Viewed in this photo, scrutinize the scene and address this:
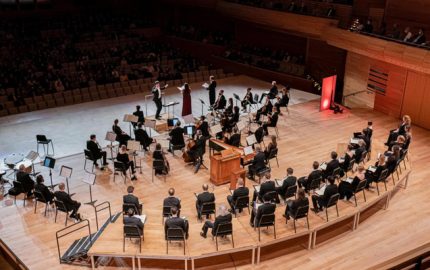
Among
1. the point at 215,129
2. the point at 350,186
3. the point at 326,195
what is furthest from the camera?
the point at 215,129

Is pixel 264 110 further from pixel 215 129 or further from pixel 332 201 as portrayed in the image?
pixel 332 201

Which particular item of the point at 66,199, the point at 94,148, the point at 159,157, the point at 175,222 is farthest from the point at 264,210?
the point at 94,148

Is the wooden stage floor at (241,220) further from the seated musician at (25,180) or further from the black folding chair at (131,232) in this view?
the seated musician at (25,180)

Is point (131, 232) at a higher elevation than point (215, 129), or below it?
below

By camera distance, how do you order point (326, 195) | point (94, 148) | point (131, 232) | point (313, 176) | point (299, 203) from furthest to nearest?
point (94, 148)
point (313, 176)
point (326, 195)
point (299, 203)
point (131, 232)

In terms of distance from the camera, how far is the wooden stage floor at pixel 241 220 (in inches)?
375

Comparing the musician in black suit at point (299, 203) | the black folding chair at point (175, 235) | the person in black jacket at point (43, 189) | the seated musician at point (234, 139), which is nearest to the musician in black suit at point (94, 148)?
the person in black jacket at point (43, 189)

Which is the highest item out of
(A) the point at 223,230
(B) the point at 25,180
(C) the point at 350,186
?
(C) the point at 350,186

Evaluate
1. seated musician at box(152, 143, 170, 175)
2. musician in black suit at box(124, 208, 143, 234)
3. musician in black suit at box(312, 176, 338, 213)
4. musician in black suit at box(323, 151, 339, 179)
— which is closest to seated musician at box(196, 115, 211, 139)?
seated musician at box(152, 143, 170, 175)

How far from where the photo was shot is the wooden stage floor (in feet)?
31.2

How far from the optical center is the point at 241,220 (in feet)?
33.1

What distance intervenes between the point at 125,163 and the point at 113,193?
812 millimetres

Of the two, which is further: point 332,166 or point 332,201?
point 332,166

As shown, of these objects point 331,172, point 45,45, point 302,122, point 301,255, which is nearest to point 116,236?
point 301,255
